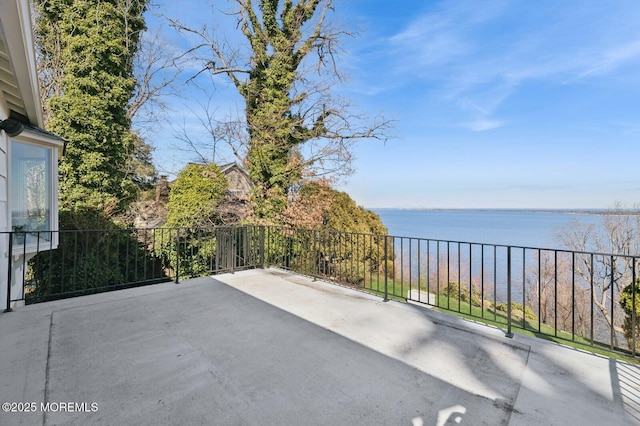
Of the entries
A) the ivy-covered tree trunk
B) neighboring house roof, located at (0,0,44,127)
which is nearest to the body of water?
neighboring house roof, located at (0,0,44,127)

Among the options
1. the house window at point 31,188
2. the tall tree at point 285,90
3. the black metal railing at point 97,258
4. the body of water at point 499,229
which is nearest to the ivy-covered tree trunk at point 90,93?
the black metal railing at point 97,258

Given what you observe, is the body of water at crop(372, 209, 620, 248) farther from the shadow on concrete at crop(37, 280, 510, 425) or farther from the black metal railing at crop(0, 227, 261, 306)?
the black metal railing at crop(0, 227, 261, 306)

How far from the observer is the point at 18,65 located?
2.75 metres

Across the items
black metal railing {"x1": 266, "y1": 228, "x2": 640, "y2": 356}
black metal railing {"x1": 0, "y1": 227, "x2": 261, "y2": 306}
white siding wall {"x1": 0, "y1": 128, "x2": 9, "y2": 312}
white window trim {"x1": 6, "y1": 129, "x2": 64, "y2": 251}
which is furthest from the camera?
black metal railing {"x1": 0, "y1": 227, "x2": 261, "y2": 306}

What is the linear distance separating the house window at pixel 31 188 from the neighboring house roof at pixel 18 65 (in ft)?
1.53

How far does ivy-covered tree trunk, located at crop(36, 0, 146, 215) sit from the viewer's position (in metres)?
6.64

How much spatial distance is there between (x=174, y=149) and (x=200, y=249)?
4462mm

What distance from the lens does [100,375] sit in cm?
202

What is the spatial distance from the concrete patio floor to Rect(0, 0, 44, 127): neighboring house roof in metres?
2.45

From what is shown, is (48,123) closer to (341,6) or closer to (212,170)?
(212,170)

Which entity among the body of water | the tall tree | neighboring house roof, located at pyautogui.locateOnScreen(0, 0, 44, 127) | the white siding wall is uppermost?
the tall tree

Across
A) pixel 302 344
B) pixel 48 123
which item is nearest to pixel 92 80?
pixel 48 123

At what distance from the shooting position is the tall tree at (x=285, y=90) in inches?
346

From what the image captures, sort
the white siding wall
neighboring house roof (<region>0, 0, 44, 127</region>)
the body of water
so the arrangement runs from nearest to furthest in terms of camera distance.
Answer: neighboring house roof (<region>0, 0, 44, 127</region>), the white siding wall, the body of water
